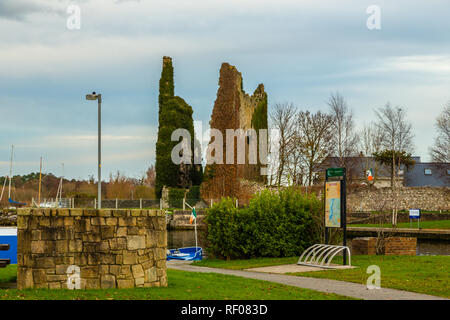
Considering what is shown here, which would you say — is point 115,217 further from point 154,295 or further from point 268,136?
point 268,136

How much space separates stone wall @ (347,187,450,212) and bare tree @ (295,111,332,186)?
7.72 m

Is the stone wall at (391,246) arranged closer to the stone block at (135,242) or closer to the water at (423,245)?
the water at (423,245)

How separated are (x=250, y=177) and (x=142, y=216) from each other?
193 ft

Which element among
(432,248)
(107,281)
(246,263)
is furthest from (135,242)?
(432,248)

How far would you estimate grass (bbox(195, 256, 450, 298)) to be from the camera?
1568 cm

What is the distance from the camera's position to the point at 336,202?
70.0 feet

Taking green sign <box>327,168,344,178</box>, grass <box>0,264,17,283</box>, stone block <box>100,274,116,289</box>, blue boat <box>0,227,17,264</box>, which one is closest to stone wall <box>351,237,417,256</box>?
green sign <box>327,168,344,178</box>

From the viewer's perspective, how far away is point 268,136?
238 feet

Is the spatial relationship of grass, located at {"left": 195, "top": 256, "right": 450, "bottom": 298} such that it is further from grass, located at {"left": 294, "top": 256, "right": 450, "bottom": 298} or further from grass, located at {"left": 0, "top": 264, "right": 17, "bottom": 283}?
grass, located at {"left": 0, "top": 264, "right": 17, "bottom": 283}

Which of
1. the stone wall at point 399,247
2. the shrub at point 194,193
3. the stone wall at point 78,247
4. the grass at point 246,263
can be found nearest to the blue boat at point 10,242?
the grass at point 246,263

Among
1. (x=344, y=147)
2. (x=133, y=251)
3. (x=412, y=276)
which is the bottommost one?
(x=412, y=276)

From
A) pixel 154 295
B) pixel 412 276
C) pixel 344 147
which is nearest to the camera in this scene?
pixel 154 295

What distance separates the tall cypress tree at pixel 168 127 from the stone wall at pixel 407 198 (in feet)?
69.0
